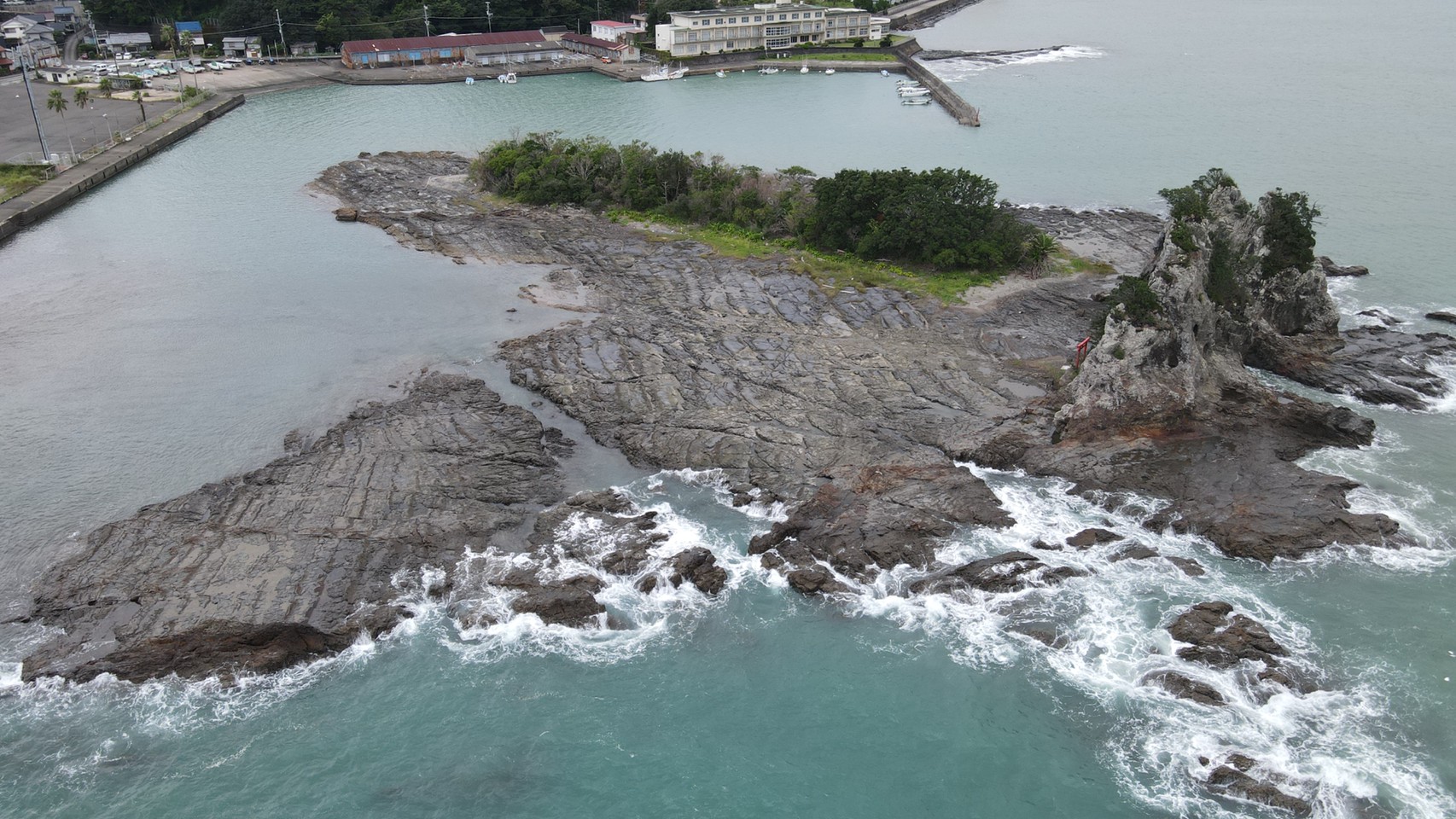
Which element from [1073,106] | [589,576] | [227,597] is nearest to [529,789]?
[589,576]

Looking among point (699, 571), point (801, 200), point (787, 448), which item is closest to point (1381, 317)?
point (801, 200)

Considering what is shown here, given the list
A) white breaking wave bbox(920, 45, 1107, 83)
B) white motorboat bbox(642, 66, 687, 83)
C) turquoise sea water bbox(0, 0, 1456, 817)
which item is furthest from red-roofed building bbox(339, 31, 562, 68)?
turquoise sea water bbox(0, 0, 1456, 817)

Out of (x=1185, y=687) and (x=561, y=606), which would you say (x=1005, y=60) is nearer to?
(x=1185, y=687)

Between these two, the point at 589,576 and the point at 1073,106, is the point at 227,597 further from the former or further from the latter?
the point at 1073,106

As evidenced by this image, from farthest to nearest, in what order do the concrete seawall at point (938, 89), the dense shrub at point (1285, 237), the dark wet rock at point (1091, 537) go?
the concrete seawall at point (938, 89) < the dense shrub at point (1285, 237) < the dark wet rock at point (1091, 537)

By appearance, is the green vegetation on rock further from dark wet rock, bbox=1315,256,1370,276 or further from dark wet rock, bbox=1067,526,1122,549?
dark wet rock, bbox=1067,526,1122,549

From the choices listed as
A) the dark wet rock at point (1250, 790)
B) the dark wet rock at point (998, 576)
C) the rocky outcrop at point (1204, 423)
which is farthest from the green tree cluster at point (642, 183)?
the dark wet rock at point (1250, 790)

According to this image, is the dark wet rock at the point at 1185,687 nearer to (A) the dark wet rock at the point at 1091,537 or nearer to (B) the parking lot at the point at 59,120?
(A) the dark wet rock at the point at 1091,537
